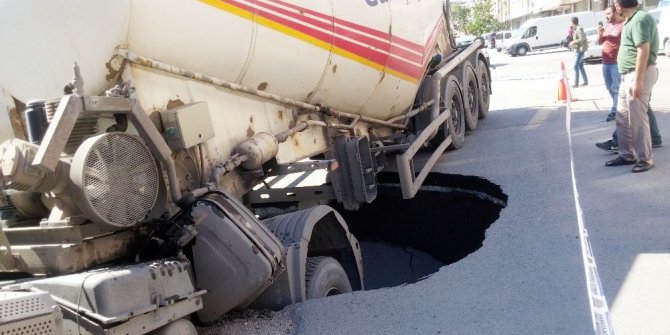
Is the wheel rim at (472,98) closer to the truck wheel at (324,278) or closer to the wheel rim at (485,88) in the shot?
the wheel rim at (485,88)

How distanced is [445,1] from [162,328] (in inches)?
301

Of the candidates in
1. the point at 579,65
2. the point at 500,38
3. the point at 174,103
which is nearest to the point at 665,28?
the point at 579,65

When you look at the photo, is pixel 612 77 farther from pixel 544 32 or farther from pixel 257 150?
pixel 544 32

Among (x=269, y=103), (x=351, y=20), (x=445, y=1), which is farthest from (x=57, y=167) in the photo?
(x=445, y=1)

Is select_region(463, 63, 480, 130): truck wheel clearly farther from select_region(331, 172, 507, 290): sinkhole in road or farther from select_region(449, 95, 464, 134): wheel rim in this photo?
select_region(331, 172, 507, 290): sinkhole in road

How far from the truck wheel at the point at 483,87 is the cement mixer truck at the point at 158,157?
600 cm

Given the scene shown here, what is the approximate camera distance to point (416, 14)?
7.09 meters

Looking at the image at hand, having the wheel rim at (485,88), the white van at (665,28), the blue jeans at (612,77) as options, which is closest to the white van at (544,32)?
the white van at (665,28)

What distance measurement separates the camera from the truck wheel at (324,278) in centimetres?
400

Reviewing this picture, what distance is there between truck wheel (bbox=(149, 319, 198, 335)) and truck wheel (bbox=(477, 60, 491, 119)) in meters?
8.53

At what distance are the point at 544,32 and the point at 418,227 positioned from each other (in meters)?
31.6

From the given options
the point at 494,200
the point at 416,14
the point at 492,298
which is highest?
the point at 416,14

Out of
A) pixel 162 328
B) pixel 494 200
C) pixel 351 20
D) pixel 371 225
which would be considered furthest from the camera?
pixel 371 225

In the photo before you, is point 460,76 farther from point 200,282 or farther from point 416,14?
point 200,282
